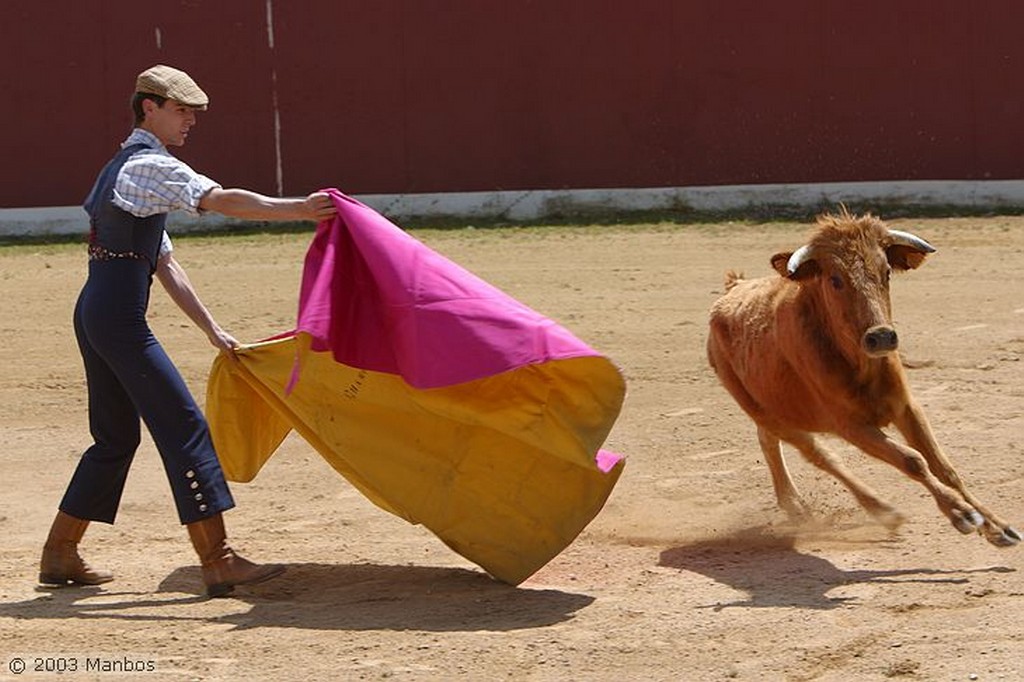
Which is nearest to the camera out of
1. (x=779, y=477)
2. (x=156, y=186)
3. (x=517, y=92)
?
(x=156, y=186)

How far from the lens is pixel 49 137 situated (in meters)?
14.8

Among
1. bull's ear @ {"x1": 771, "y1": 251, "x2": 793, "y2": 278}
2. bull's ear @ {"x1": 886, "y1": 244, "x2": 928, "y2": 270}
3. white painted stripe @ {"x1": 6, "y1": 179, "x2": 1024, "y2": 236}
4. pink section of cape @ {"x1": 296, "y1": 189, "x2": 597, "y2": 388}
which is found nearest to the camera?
pink section of cape @ {"x1": 296, "y1": 189, "x2": 597, "y2": 388}

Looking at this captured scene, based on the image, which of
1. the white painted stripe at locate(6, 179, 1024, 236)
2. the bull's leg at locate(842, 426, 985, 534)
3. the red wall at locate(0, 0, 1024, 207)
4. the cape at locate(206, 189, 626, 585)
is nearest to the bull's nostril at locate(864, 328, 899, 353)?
the bull's leg at locate(842, 426, 985, 534)

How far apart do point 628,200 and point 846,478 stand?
876cm

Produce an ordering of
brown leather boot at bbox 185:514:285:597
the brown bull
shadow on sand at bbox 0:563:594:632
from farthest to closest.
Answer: the brown bull < brown leather boot at bbox 185:514:285:597 < shadow on sand at bbox 0:563:594:632

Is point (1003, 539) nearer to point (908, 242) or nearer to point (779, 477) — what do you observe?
point (908, 242)

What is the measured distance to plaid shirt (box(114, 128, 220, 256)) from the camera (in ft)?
15.9

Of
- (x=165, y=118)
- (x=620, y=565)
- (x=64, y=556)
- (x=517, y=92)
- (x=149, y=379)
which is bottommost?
(x=620, y=565)

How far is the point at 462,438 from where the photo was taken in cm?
530

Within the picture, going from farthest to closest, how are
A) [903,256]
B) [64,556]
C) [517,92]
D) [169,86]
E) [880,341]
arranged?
1. [517,92]
2. [903,256]
3. [64,556]
4. [880,341]
5. [169,86]

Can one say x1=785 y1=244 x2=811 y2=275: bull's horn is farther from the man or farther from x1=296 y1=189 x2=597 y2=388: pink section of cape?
the man

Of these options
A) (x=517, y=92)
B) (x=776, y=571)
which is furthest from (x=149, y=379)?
(x=517, y=92)

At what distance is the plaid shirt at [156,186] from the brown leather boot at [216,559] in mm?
Answer: 985

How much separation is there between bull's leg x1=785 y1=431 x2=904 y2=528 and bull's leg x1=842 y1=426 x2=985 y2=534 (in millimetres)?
190
